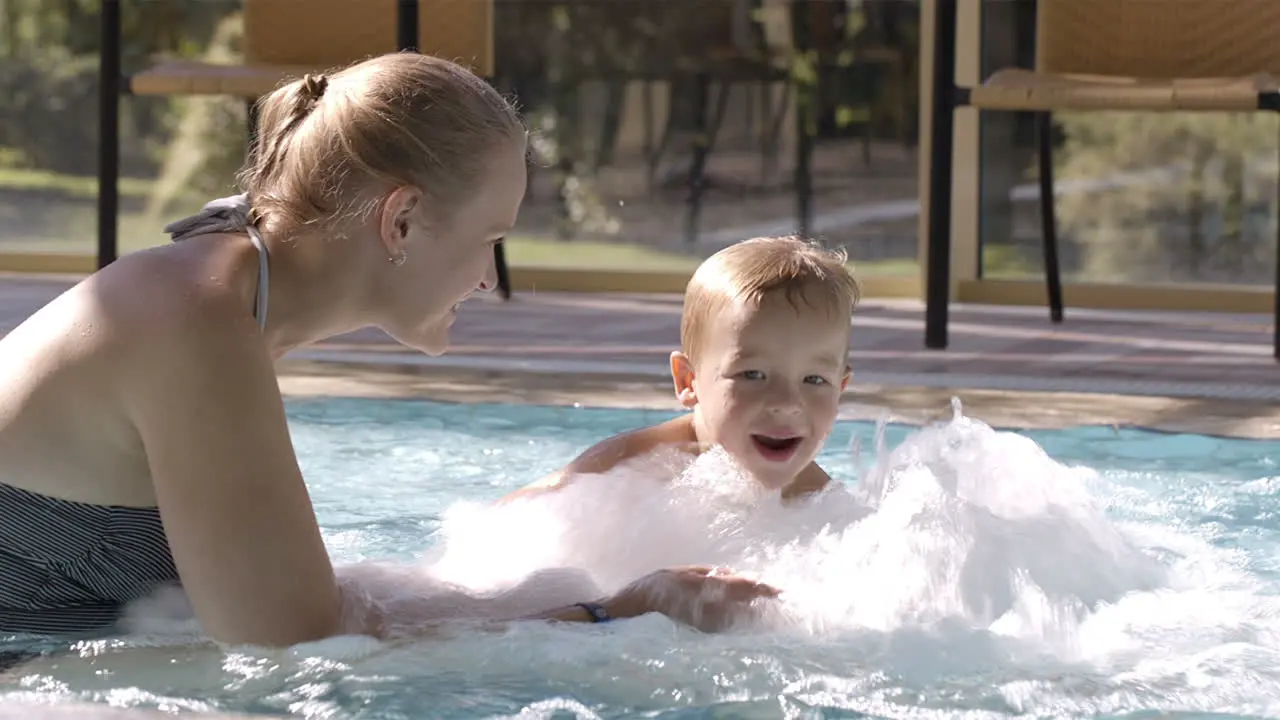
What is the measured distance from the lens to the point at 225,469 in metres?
1.84

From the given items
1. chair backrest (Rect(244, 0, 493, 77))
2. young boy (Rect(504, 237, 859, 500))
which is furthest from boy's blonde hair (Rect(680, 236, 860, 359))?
chair backrest (Rect(244, 0, 493, 77))

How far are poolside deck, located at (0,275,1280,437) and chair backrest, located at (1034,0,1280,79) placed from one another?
831 mm

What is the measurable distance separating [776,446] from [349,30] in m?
3.92

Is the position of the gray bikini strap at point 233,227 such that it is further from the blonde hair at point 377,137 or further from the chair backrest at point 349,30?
the chair backrest at point 349,30

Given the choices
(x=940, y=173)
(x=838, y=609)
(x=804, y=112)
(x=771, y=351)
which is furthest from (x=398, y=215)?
(x=804, y=112)

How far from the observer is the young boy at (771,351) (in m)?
2.76

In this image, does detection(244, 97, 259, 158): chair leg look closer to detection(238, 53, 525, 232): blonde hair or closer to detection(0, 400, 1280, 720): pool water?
detection(0, 400, 1280, 720): pool water

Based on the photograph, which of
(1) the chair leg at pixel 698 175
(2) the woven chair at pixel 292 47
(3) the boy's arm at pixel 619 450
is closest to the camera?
(3) the boy's arm at pixel 619 450

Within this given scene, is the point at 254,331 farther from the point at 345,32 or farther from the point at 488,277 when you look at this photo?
the point at 345,32

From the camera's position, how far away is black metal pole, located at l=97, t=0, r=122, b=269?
18.4ft

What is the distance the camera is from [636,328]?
19.3 feet

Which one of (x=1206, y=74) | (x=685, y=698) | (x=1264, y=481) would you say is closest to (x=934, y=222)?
(x=1206, y=74)

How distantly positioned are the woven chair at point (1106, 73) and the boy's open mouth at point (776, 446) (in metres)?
2.44

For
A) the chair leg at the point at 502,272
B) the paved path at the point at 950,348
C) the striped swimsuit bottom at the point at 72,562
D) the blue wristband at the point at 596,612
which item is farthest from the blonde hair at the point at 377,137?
the chair leg at the point at 502,272
